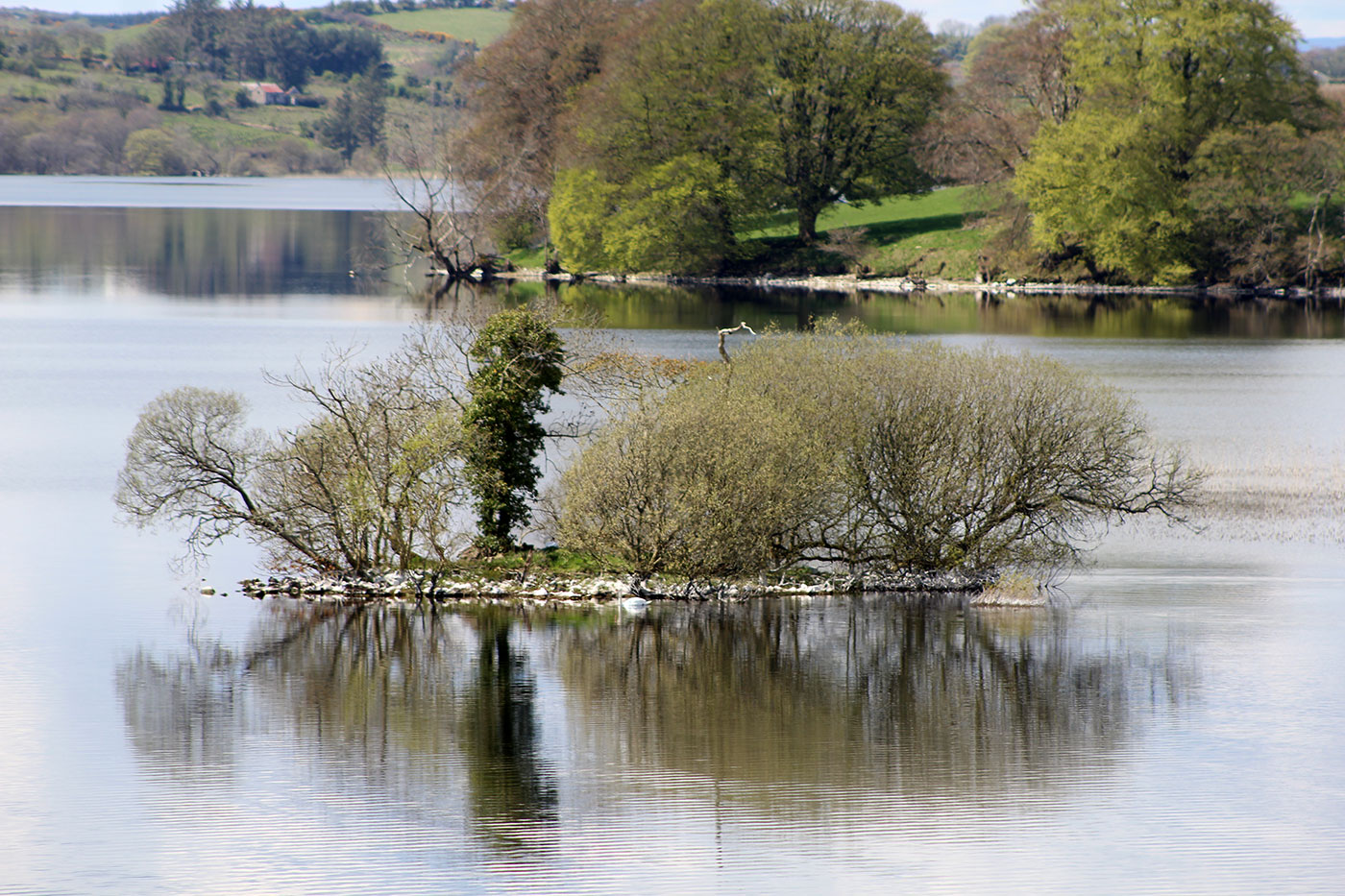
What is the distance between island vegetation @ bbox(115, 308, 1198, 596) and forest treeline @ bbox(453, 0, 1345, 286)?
60055 mm

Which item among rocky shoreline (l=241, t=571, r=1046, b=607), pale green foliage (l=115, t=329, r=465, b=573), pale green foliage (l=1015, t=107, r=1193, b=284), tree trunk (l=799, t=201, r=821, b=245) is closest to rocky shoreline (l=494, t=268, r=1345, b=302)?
pale green foliage (l=1015, t=107, r=1193, b=284)

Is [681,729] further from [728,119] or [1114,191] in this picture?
[728,119]

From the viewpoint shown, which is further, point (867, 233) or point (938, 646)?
point (867, 233)

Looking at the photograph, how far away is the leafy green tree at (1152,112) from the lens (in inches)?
3423

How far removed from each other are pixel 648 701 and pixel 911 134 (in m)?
80.6

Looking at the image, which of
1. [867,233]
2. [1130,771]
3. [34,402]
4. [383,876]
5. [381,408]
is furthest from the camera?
[867,233]

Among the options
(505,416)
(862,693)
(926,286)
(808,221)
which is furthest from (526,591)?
(808,221)

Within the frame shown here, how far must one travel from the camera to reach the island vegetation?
29266 millimetres

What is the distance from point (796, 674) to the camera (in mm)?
25453

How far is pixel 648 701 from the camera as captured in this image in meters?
23.8

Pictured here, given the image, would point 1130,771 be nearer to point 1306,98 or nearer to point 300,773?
point 300,773

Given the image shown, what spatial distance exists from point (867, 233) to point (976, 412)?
7291cm

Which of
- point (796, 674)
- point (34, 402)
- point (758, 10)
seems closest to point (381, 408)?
point (796, 674)

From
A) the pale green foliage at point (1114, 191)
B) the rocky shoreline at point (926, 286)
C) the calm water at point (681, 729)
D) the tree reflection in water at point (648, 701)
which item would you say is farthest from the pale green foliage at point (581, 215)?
the tree reflection in water at point (648, 701)
